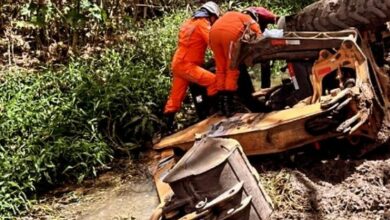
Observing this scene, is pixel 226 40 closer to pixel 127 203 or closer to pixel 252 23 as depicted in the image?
pixel 252 23

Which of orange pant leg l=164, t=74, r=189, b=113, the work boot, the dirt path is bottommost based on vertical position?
the dirt path

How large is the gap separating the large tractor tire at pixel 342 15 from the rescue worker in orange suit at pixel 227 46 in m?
0.46

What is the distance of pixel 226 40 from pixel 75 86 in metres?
2.65

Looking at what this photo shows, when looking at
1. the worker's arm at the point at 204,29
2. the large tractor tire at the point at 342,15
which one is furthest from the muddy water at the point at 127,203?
the large tractor tire at the point at 342,15

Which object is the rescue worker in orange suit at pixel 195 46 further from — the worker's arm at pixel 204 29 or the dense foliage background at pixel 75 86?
the dense foliage background at pixel 75 86

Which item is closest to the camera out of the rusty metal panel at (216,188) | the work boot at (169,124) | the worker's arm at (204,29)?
the rusty metal panel at (216,188)

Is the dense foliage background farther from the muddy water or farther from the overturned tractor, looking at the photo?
the overturned tractor

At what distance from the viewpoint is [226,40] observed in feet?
19.5

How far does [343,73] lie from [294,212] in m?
1.40

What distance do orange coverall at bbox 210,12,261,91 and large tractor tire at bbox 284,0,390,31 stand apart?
0.47m

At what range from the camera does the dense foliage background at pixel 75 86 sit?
21.0 ft

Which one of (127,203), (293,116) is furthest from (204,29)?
(127,203)

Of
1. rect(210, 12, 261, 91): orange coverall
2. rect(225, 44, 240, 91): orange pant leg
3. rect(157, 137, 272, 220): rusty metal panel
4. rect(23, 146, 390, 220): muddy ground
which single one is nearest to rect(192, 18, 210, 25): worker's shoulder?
rect(210, 12, 261, 91): orange coverall

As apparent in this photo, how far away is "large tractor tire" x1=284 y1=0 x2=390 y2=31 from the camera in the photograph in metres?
5.18
